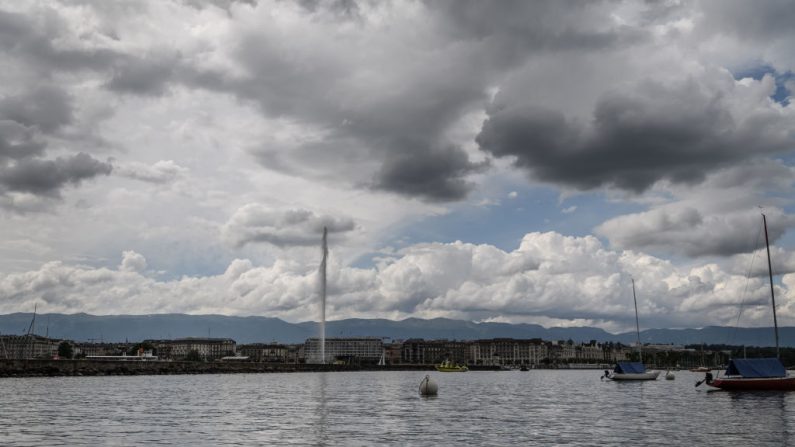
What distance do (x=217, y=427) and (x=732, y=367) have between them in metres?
69.9

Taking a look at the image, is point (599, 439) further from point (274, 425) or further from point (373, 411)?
point (373, 411)

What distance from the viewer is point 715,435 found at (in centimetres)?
4681

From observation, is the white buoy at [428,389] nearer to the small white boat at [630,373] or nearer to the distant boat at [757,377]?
the distant boat at [757,377]

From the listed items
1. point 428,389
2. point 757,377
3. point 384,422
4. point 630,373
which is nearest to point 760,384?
point 757,377

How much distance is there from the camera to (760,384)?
91.2 metres

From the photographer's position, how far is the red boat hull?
90375mm

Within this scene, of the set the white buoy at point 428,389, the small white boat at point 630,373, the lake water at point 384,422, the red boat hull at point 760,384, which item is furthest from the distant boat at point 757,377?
the small white boat at point 630,373

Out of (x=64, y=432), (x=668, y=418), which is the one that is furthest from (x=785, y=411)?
(x=64, y=432)

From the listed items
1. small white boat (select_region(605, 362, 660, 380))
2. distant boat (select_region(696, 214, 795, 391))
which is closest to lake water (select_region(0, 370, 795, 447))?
distant boat (select_region(696, 214, 795, 391))

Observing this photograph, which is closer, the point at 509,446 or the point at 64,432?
the point at 509,446

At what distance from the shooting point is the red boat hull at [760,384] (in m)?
90.4

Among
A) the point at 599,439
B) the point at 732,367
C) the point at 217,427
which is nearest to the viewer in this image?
the point at 599,439

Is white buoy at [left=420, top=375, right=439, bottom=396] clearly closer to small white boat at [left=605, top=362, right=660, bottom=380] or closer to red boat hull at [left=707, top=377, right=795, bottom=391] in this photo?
red boat hull at [left=707, top=377, right=795, bottom=391]

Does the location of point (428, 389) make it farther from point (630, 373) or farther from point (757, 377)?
point (630, 373)
